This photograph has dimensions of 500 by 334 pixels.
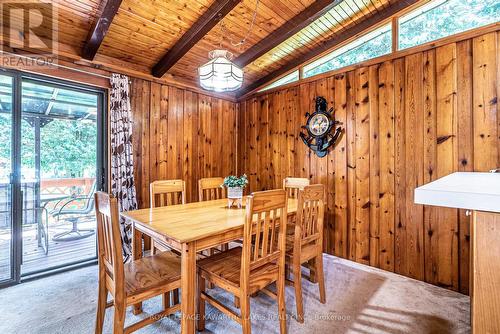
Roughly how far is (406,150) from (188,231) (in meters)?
2.33

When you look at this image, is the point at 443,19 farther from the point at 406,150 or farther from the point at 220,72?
the point at 220,72

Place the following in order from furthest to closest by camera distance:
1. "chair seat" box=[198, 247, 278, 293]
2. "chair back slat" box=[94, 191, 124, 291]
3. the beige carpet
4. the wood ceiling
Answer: the wood ceiling, the beige carpet, "chair seat" box=[198, 247, 278, 293], "chair back slat" box=[94, 191, 124, 291]

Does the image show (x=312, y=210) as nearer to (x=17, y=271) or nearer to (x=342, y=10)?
(x=342, y=10)

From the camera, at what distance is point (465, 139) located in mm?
2180

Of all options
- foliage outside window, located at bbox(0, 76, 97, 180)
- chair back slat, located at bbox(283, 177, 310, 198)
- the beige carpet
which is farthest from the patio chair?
chair back slat, located at bbox(283, 177, 310, 198)

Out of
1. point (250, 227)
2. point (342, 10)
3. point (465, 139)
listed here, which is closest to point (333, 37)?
point (342, 10)

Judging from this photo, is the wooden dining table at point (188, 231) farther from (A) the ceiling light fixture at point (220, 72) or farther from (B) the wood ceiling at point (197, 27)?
(B) the wood ceiling at point (197, 27)

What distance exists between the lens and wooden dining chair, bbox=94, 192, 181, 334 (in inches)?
53.9

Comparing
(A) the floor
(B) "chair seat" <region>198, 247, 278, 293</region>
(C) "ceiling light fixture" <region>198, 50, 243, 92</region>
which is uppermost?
(C) "ceiling light fixture" <region>198, 50, 243, 92</region>

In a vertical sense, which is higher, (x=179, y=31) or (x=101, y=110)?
(x=179, y=31)

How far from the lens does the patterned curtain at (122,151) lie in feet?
9.20

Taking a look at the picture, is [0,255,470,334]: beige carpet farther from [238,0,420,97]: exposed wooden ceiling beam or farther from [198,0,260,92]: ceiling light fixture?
[238,0,420,97]: exposed wooden ceiling beam

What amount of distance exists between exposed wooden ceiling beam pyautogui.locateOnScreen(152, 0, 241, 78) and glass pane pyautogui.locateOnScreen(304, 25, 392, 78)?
1.53m

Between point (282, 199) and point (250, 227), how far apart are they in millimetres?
317
